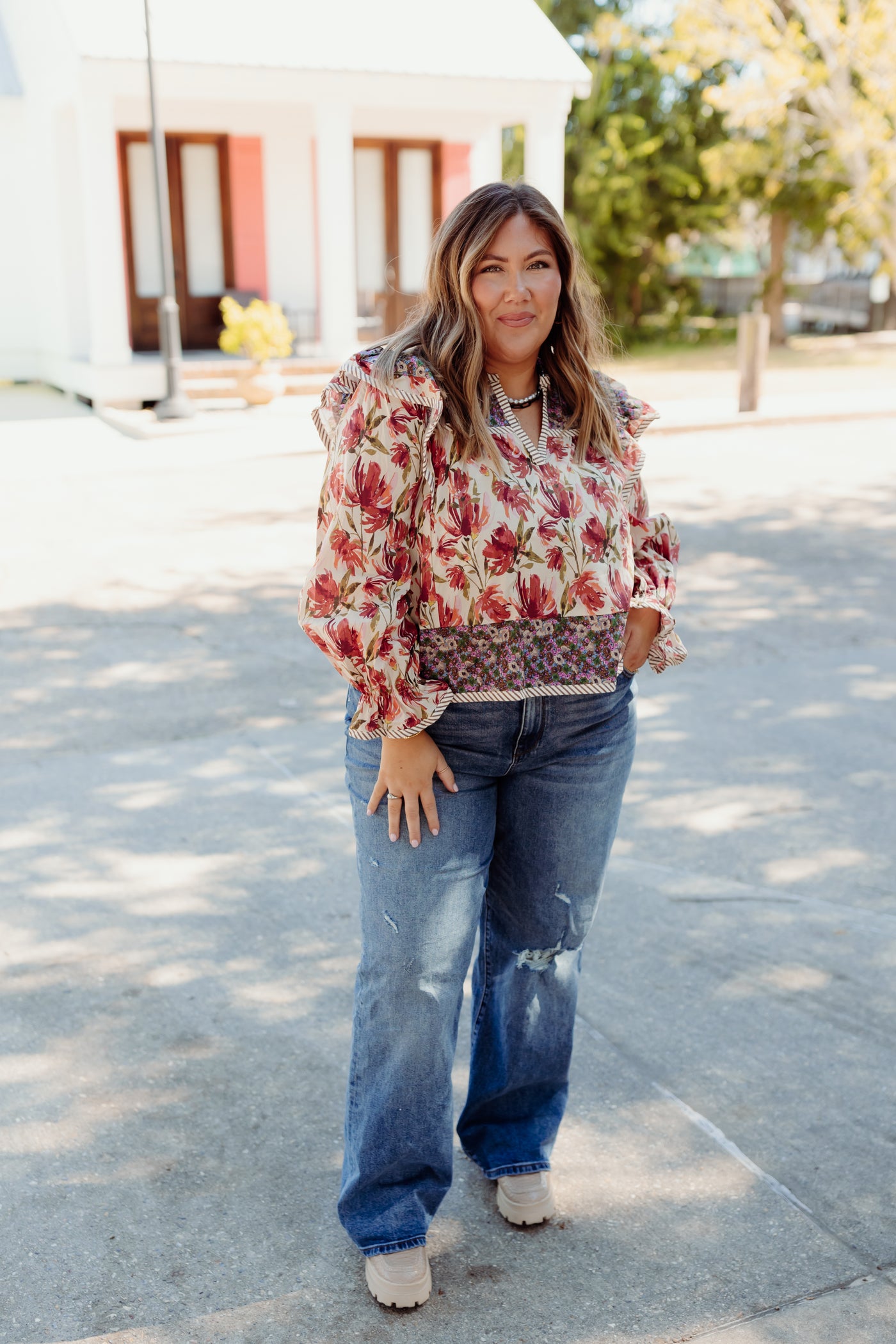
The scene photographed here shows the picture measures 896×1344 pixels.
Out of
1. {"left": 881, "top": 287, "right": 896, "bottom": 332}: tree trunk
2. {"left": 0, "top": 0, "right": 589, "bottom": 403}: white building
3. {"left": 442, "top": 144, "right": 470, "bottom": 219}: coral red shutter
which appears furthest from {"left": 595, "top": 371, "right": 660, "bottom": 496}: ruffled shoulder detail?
{"left": 881, "top": 287, "right": 896, "bottom": 332}: tree trunk

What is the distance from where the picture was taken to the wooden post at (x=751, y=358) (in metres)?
14.7

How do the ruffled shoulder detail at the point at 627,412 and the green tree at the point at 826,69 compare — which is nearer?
the ruffled shoulder detail at the point at 627,412

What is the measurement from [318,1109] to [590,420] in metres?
1.57

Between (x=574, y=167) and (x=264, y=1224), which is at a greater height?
(x=574, y=167)

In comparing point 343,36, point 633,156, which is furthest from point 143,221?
point 633,156

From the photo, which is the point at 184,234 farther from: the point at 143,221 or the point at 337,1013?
the point at 337,1013

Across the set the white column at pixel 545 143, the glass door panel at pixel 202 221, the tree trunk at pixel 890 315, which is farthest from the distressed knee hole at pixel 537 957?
the tree trunk at pixel 890 315

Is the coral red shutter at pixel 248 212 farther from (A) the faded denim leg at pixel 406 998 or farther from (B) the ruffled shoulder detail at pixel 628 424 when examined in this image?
(A) the faded denim leg at pixel 406 998

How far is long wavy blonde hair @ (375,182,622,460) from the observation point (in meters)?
2.12

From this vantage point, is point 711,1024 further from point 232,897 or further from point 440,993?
point 232,897

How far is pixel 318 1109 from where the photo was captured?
2.82 metres

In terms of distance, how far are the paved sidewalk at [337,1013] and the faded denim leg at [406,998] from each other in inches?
7.0

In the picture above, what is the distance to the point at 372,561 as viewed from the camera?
208 centimetres

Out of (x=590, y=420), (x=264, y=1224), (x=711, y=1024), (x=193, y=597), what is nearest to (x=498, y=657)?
(x=590, y=420)
